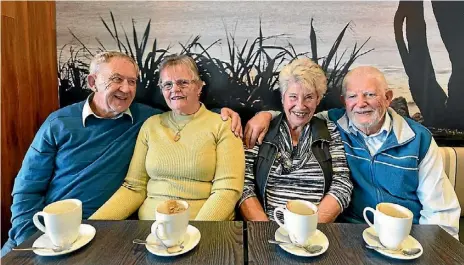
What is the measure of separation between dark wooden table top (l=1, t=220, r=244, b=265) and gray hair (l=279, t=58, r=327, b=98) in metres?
0.80

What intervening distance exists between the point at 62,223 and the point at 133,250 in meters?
0.21

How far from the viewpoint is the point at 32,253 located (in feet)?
3.53

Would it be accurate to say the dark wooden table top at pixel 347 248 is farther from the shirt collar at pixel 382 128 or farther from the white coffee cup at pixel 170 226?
the shirt collar at pixel 382 128

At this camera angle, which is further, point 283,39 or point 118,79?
point 283,39

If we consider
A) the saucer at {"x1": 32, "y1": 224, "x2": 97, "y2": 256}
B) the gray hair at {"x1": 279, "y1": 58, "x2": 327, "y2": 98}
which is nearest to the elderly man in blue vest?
the gray hair at {"x1": 279, "y1": 58, "x2": 327, "y2": 98}

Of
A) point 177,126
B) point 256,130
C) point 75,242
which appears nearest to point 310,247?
point 75,242

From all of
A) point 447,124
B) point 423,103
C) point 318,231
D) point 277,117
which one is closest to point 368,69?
point 277,117

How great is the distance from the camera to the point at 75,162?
5.81 feet

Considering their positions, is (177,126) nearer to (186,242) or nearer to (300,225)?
(186,242)

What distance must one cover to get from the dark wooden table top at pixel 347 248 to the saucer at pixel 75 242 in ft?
1.62

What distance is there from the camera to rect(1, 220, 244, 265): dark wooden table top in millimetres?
1037

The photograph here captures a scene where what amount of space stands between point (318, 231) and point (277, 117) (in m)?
0.79

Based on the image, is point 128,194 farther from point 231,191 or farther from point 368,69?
point 368,69

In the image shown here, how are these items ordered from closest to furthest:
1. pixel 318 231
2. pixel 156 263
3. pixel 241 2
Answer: pixel 156 263
pixel 318 231
pixel 241 2
